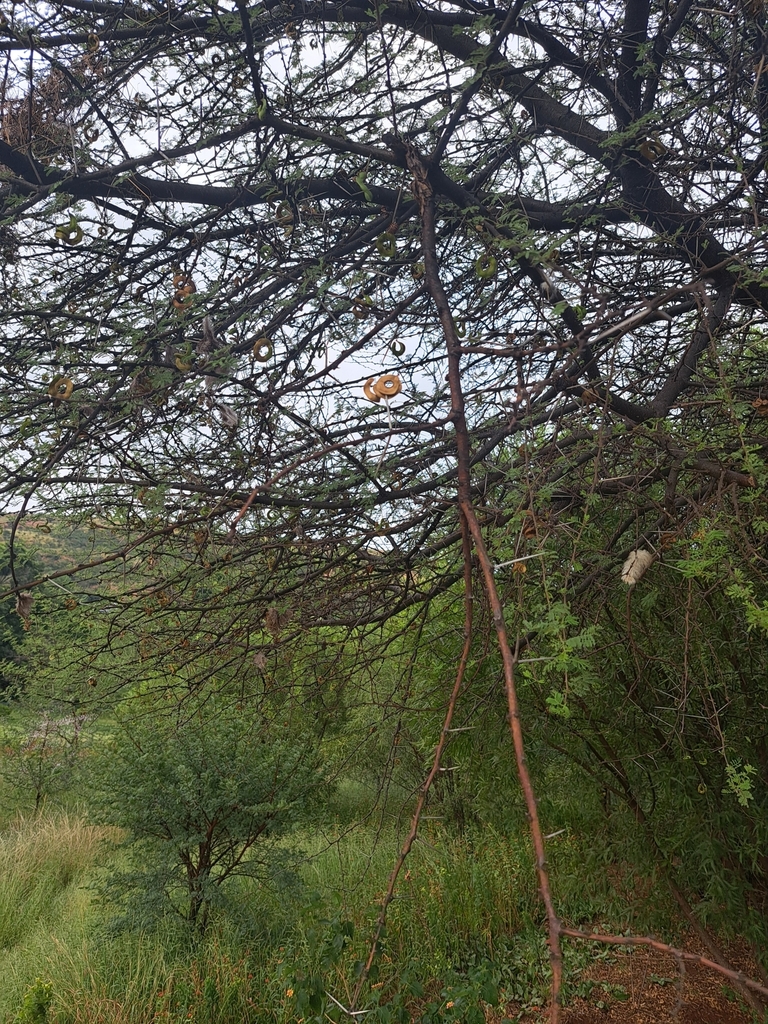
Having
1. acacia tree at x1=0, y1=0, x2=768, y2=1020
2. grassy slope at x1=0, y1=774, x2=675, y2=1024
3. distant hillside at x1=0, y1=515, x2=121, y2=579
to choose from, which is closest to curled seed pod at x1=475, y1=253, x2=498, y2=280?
acacia tree at x1=0, y1=0, x2=768, y2=1020

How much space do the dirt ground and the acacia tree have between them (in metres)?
3.15

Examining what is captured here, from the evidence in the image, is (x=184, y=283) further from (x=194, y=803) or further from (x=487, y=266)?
(x=194, y=803)

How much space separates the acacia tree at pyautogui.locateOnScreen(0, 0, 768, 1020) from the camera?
1.87 m

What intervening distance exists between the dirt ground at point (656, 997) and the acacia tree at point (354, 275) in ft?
10.3

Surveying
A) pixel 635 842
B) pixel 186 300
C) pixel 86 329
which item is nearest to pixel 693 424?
pixel 186 300

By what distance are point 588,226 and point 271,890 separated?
5126 mm

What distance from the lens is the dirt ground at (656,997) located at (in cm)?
402

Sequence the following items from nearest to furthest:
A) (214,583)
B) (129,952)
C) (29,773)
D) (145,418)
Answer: (145,418) → (214,583) → (129,952) → (29,773)

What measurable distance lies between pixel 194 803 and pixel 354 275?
4276mm

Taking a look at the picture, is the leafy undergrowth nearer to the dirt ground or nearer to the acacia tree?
the dirt ground

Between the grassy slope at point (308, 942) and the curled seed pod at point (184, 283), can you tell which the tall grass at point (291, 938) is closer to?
the grassy slope at point (308, 942)

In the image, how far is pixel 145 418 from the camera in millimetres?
2363

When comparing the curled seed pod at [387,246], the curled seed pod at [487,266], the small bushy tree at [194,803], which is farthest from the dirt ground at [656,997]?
the curled seed pod at [387,246]

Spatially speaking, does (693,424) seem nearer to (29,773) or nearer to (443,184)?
(443,184)
